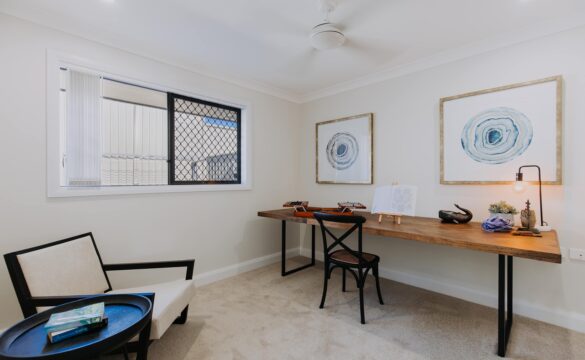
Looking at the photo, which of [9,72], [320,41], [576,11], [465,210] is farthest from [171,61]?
[576,11]

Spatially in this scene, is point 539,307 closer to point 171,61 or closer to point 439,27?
point 439,27

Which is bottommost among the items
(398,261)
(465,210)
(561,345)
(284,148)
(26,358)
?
(561,345)

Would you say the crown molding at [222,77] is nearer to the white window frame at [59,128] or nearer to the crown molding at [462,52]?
the white window frame at [59,128]

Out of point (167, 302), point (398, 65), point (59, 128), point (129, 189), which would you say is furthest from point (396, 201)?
point (59, 128)

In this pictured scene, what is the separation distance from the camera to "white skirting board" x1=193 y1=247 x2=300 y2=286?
10.3ft

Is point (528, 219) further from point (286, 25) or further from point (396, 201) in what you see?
point (286, 25)

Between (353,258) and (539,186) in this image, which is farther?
(353,258)

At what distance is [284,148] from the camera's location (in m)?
4.11

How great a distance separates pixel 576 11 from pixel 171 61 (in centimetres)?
355

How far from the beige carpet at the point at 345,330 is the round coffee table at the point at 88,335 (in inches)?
21.3

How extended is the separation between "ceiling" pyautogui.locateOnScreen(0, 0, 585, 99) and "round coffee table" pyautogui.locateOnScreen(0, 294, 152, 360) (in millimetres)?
2061

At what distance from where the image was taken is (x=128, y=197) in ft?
8.70

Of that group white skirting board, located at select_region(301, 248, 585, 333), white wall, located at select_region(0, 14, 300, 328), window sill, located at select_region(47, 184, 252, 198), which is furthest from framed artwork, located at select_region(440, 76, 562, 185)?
window sill, located at select_region(47, 184, 252, 198)

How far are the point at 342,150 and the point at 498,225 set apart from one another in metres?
1.98
